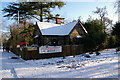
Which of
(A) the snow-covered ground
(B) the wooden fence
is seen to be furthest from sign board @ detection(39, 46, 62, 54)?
(A) the snow-covered ground

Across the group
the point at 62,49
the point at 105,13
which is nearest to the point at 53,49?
the point at 62,49

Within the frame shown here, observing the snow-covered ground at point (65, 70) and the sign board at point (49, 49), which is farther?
the sign board at point (49, 49)

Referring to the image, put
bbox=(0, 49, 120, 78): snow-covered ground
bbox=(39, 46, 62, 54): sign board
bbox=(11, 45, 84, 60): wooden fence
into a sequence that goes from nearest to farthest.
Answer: bbox=(0, 49, 120, 78): snow-covered ground < bbox=(11, 45, 84, 60): wooden fence < bbox=(39, 46, 62, 54): sign board

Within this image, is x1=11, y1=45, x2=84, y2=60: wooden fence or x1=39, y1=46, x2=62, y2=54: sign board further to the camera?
x1=39, y1=46, x2=62, y2=54: sign board

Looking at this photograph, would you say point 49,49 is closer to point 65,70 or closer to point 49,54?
point 49,54

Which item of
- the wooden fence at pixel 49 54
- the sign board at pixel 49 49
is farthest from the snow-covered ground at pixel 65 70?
the sign board at pixel 49 49

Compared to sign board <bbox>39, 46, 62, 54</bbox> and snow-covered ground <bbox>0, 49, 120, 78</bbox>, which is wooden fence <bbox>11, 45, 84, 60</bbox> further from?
snow-covered ground <bbox>0, 49, 120, 78</bbox>

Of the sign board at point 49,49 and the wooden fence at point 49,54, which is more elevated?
the sign board at point 49,49

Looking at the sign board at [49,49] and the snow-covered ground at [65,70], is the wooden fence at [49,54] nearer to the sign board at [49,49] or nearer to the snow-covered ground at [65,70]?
the sign board at [49,49]

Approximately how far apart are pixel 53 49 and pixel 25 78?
7.38 metres

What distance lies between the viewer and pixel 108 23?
37438 mm

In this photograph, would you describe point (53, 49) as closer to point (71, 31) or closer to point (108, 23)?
point (71, 31)

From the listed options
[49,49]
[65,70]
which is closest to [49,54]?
[49,49]

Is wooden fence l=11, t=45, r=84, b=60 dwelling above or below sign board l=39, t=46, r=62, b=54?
below
